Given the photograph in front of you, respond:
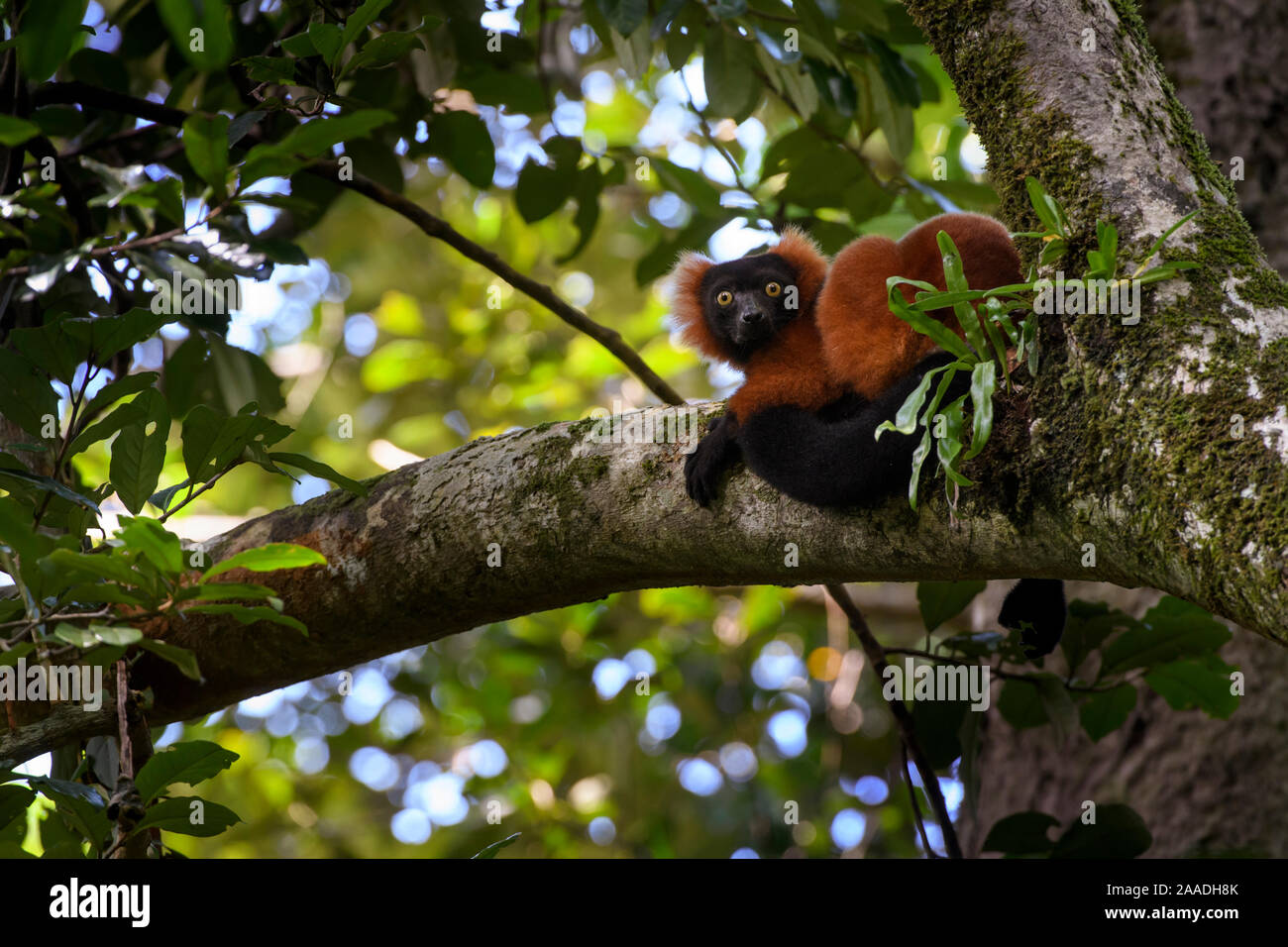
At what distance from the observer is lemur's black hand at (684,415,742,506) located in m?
2.84

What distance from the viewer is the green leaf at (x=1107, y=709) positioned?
12.7ft

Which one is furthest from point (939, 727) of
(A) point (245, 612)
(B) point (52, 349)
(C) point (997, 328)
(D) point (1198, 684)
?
(B) point (52, 349)

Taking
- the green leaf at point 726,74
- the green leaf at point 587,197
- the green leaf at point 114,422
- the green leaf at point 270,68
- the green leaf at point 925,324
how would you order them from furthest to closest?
the green leaf at point 587,197 < the green leaf at point 726,74 < the green leaf at point 270,68 < the green leaf at point 114,422 < the green leaf at point 925,324

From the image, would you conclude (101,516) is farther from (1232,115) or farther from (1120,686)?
(1232,115)

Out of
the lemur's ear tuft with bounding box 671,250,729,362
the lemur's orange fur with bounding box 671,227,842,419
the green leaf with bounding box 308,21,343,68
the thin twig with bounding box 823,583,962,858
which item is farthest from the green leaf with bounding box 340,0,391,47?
the thin twig with bounding box 823,583,962,858

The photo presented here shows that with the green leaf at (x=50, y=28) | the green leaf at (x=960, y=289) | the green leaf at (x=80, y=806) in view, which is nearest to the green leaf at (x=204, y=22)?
the green leaf at (x=50, y=28)

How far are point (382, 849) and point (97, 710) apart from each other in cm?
604

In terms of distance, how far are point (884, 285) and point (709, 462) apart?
0.69 metres

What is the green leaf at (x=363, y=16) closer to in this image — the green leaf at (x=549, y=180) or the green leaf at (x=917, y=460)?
the green leaf at (x=917, y=460)

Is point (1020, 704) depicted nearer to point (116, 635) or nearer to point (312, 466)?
point (312, 466)

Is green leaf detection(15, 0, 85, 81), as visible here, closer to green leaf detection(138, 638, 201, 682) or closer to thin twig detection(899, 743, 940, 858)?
green leaf detection(138, 638, 201, 682)

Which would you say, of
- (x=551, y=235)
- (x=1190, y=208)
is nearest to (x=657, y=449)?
(x=1190, y=208)

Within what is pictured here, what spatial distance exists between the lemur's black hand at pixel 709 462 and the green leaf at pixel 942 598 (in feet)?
4.23

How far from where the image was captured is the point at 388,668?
8.12 m
